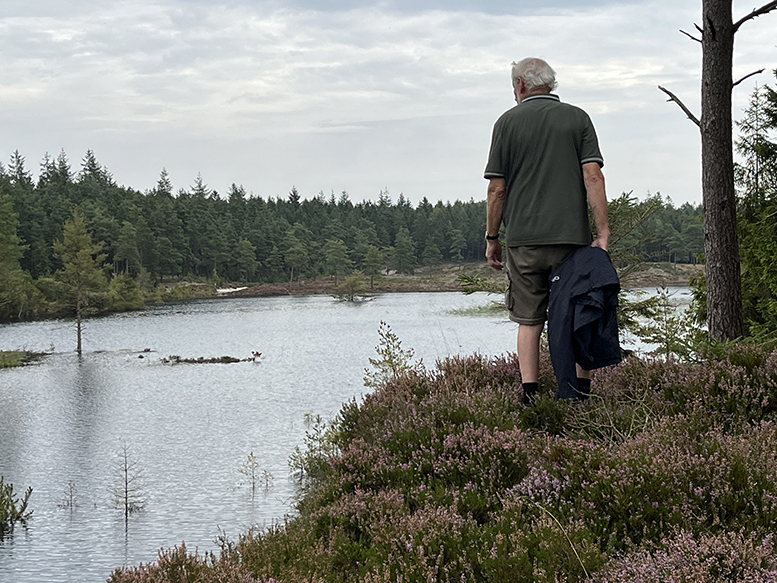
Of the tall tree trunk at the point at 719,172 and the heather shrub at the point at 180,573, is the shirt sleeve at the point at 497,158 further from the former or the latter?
the tall tree trunk at the point at 719,172

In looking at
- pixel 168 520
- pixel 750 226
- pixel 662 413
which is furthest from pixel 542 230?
pixel 168 520

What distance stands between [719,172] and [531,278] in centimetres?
337

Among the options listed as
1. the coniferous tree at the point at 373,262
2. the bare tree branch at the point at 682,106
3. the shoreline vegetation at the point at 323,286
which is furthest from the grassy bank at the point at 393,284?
the bare tree branch at the point at 682,106

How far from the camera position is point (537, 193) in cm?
492

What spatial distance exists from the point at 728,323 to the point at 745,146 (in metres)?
5.06

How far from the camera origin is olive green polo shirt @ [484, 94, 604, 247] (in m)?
4.88

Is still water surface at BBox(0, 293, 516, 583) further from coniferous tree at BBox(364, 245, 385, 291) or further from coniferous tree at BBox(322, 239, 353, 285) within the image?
coniferous tree at BBox(322, 239, 353, 285)

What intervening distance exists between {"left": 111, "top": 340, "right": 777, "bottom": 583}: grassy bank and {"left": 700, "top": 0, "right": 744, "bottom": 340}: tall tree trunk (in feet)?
7.28

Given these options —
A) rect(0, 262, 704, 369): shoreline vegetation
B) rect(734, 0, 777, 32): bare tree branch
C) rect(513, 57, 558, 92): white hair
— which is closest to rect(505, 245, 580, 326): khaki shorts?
rect(513, 57, 558, 92): white hair

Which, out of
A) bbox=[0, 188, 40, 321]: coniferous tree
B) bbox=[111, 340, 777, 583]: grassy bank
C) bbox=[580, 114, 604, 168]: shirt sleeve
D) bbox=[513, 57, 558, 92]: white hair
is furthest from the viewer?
bbox=[0, 188, 40, 321]: coniferous tree

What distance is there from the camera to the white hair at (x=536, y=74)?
16.8 ft

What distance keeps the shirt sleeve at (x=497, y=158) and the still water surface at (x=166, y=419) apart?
538 cm

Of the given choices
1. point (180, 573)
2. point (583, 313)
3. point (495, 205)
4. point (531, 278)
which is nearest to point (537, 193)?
point (495, 205)

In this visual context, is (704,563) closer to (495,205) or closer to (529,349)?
(529,349)
